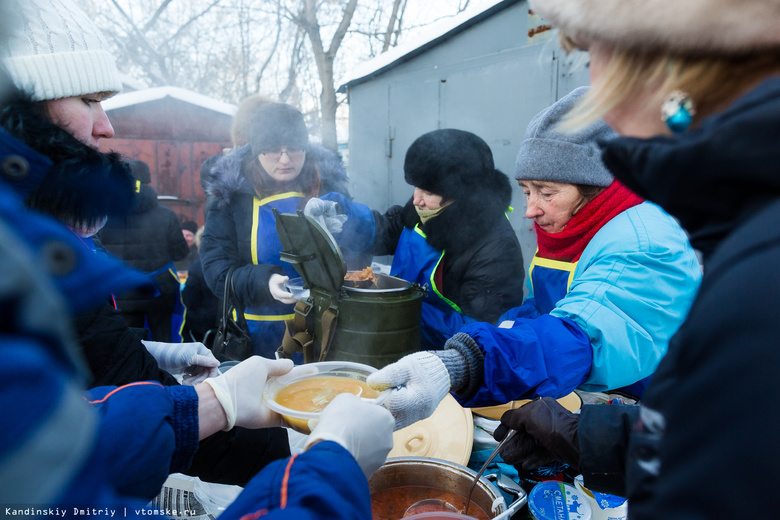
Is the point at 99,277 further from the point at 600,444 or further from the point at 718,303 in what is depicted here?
the point at 600,444

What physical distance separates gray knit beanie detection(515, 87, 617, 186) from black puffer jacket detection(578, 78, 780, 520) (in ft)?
4.86

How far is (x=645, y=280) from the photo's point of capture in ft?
5.57

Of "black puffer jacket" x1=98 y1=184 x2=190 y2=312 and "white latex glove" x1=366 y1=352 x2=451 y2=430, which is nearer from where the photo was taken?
"white latex glove" x1=366 y1=352 x2=451 y2=430

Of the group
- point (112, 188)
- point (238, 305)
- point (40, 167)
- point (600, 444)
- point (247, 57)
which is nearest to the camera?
point (40, 167)

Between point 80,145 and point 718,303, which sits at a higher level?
point 80,145

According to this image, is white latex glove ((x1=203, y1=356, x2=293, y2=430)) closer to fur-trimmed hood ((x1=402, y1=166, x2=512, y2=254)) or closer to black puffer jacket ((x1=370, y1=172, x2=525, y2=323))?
black puffer jacket ((x1=370, y1=172, x2=525, y2=323))

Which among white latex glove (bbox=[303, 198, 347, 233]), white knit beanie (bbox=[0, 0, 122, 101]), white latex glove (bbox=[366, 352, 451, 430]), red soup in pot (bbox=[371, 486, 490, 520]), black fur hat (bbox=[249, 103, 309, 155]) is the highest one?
white knit beanie (bbox=[0, 0, 122, 101])

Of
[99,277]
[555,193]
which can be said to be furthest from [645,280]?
[99,277]

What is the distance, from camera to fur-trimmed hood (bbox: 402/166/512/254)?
3.14m

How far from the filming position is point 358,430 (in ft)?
3.60

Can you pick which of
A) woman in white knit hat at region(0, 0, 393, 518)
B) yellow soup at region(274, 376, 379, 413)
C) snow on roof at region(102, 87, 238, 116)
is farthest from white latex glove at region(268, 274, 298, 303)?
snow on roof at region(102, 87, 238, 116)

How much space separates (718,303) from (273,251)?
3.29m

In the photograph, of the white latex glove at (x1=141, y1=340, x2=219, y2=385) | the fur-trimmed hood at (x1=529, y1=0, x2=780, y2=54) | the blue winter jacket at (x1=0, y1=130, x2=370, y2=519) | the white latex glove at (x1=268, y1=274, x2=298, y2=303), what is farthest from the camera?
the white latex glove at (x1=268, y1=274, x2=298, y2=303)

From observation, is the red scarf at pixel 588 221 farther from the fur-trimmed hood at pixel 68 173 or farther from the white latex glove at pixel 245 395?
the fur-trimmed hood at pixel 68 173
